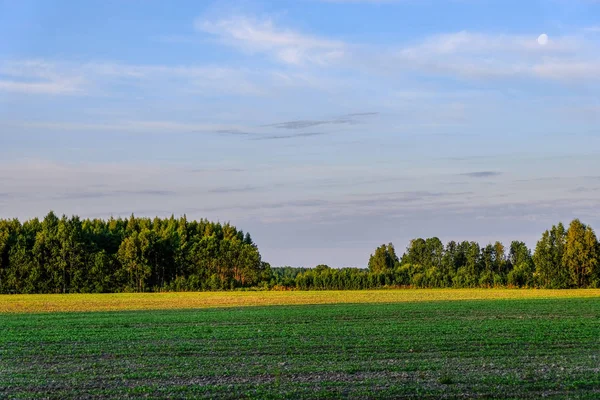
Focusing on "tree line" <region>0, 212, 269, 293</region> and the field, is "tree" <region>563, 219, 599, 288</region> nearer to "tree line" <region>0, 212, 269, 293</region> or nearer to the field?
"tree line" <region>0, 212, 269, 293</region>

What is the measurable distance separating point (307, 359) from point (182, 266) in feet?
341

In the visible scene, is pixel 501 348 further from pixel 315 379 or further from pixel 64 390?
pixel 64 390

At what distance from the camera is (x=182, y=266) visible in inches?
4975

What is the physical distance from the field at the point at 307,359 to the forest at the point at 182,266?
75418mm

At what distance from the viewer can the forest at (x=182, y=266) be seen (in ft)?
374

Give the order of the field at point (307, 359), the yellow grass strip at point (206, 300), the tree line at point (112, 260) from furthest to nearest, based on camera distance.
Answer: the tree line at point (112, 260) < the yellow grass strip at point (206, 300) < the field at point (307, 359)

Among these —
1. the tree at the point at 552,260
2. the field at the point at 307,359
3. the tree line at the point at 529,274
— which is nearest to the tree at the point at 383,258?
the tree line at the point at 529,274

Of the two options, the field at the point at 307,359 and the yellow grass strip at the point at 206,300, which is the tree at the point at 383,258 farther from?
the field at the point at 307,359

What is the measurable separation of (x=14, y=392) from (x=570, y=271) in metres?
109

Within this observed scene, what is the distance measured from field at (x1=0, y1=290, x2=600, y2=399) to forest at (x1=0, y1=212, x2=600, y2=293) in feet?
247

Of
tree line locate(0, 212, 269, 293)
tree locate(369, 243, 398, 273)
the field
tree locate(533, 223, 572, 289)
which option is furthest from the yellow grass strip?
tree locate(369, 243, 398, 273)

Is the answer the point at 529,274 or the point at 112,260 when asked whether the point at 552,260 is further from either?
the point at 112,260

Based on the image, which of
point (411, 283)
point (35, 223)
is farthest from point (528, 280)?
point (35, 223)

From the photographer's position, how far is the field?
61.9 feet
